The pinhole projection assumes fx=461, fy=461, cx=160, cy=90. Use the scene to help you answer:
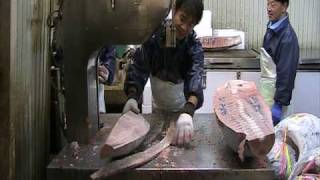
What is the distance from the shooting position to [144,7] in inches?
49.4

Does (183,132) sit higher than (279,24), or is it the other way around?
(279,24)

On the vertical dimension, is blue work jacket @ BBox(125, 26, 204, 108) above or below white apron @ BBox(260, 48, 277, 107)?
above

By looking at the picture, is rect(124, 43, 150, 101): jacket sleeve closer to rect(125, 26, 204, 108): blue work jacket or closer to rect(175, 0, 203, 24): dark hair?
rect(125, 26, 204, 108): blue work jacket

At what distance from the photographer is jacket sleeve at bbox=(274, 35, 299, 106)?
295cm

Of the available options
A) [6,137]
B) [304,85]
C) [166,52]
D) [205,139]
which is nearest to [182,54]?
[166,52]

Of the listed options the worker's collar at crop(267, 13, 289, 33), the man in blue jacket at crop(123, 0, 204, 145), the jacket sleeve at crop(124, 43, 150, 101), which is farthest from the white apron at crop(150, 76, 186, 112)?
the worker's collar at crop(267, 13, 289, 33)

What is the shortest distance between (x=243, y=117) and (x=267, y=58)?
1.87 metres

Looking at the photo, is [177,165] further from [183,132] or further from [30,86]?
[30,86]

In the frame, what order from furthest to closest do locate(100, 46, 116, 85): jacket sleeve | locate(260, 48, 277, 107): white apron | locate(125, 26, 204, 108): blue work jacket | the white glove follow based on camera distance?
locate(260, 48, 277, 107): white apron → locate(100, 46, 116, 85): jacket sleeve → locate(125, 26, 204, 108): blue work jacket → the white glove

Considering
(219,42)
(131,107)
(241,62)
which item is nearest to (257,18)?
(219,42)

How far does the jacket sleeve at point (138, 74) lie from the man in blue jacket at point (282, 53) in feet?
4.06

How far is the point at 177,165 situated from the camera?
47.5 inches

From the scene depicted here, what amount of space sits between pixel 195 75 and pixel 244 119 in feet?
2.02

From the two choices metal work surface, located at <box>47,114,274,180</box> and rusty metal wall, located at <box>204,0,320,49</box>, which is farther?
rusty metal wall, located at <box>204,0,320,49</box>
